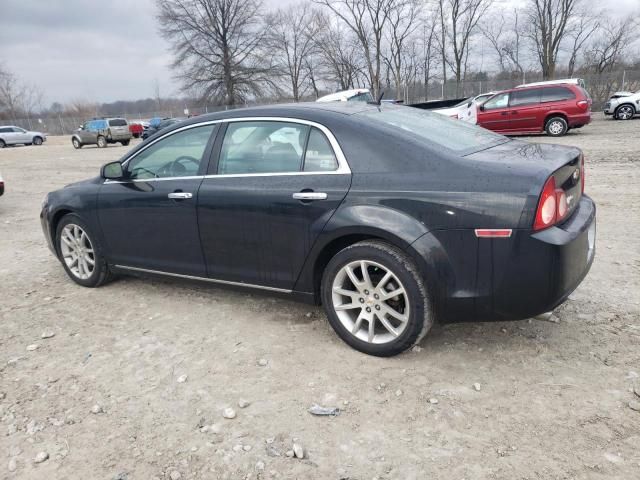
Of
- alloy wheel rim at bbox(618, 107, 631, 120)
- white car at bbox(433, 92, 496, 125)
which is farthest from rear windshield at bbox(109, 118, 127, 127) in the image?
alloy wheel rim at bbox(618, 107, 631, 120)

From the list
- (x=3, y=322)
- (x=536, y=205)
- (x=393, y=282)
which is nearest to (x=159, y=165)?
(x=3, y=322)

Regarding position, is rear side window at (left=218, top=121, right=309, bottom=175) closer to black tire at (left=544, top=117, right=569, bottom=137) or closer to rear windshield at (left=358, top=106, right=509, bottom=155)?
rear windshield at (left=358, top=106, right=509, bottom=155)

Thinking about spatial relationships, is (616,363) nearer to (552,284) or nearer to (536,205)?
(552,284)

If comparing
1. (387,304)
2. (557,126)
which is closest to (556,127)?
(557,126)

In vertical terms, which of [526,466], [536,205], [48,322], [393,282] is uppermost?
[536,205]

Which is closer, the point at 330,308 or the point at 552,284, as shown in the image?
the point at 552,284

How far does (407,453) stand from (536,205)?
1388mm

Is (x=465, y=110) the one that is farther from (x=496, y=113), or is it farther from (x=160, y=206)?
(x=160, y=206)

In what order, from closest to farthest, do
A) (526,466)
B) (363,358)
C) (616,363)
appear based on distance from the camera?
(526,466), (616,363), (363,358)

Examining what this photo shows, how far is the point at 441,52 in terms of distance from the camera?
45.4 metres

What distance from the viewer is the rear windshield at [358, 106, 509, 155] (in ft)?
10.0

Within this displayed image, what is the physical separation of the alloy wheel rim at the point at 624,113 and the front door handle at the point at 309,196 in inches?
927

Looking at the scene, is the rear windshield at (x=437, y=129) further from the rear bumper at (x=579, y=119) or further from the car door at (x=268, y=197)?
the rear bumper at (x=579, y=119)

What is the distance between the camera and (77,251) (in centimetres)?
456
